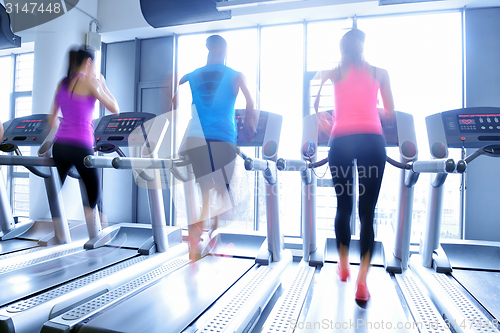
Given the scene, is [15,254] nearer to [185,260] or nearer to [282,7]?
[185,260]

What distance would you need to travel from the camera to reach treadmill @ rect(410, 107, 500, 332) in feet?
5.46

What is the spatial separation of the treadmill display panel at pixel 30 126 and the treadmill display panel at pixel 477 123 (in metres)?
3.45

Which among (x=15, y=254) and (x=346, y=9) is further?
(x=346, y=9)

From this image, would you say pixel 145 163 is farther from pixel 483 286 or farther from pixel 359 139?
pixel 483 286

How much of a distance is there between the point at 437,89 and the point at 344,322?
9.95 ft

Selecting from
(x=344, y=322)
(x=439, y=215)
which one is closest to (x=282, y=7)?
(x=439, y=215)

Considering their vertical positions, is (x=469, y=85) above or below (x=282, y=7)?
below

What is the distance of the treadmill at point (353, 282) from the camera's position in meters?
1.48

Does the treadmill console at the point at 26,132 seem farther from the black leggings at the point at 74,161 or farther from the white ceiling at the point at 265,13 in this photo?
the white ceiling at the point at 265,13

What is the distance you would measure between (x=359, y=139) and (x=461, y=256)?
172 centimetres

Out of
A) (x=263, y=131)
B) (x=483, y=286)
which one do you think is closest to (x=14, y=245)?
(x=263, y=131)

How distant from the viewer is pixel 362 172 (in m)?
1.60

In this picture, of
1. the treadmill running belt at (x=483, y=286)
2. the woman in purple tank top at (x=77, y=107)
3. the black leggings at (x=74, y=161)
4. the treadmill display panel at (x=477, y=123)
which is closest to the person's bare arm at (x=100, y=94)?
the woman in purple tank top at (x=77, y=107)

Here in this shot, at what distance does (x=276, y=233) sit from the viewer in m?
2.44
